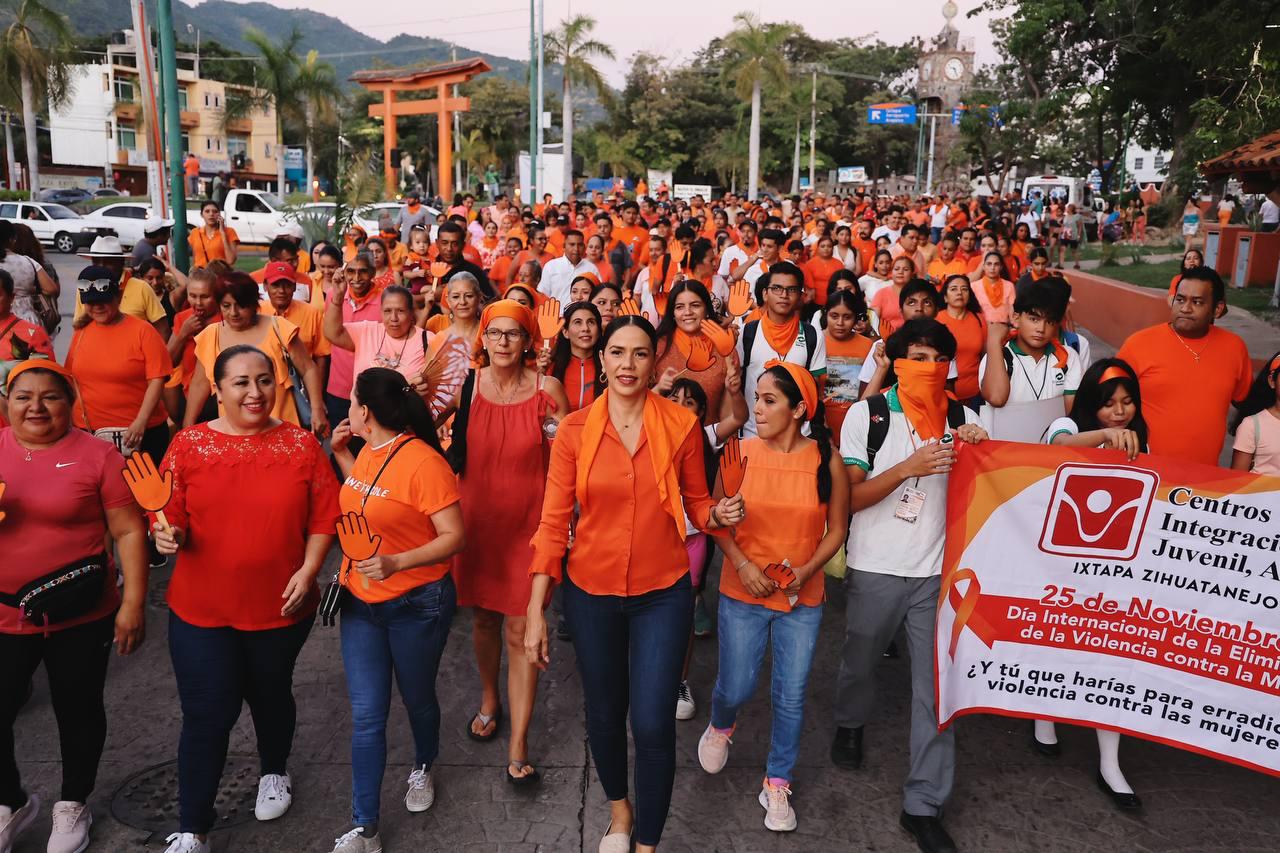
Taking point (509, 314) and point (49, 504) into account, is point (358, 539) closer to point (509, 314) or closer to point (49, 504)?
point (49, 504)

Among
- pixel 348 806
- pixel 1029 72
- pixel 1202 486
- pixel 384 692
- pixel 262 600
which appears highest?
pixel 1029 72

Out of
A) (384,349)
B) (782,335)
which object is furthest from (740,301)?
(384,349)

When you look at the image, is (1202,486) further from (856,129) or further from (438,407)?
(856,129)

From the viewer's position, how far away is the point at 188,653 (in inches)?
137

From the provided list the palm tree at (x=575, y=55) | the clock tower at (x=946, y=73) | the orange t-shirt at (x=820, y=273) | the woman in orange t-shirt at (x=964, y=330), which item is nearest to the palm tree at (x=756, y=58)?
the palm tree at (x=575, y=55)

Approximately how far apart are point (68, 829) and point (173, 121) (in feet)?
31.5

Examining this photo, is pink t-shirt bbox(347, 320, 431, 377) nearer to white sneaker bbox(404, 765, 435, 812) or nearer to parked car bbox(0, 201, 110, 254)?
white sneaker bbox(404, 765, 435, 812)

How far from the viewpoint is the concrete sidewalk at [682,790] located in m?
3.76

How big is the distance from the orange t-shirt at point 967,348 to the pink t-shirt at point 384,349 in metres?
3.14

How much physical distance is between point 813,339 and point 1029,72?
3068 centimetres

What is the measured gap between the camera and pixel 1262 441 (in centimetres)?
420

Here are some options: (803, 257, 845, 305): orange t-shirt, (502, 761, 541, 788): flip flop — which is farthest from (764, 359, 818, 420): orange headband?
(803, 257, 845, 305): orange t-shirt

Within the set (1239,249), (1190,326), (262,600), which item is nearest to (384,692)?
(262,600)

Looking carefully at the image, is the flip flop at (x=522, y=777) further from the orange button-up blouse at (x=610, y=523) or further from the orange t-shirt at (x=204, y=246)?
the orange t-shirt at (x=204, y=246)
